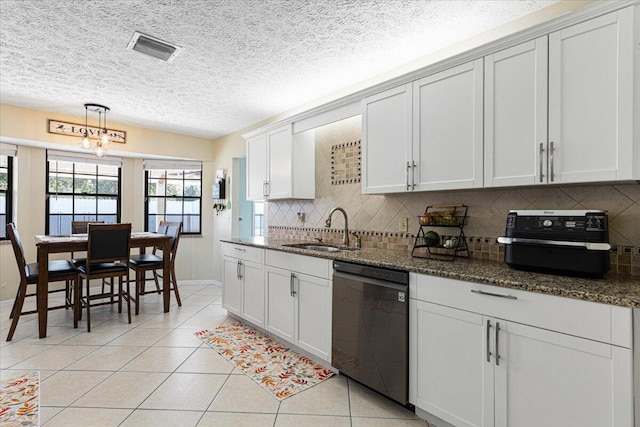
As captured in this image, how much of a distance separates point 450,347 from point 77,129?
511 cm


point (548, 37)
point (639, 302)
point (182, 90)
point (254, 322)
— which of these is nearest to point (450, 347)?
point (639, 302)

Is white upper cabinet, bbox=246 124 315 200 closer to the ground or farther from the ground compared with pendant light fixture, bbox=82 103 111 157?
closer to the ground

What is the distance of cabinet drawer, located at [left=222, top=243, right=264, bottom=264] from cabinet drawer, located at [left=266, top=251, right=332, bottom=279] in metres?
0.18

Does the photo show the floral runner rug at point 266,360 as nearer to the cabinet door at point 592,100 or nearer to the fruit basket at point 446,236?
the fruit basket at point 446,236

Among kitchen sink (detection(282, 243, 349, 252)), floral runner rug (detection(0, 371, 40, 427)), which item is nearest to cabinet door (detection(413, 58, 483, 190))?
kitchen sink (detection(282, 243, 349, 252))

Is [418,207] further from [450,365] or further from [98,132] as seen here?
[98,132]

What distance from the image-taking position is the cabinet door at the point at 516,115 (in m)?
1.74

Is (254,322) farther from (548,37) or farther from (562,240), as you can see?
(548,37)

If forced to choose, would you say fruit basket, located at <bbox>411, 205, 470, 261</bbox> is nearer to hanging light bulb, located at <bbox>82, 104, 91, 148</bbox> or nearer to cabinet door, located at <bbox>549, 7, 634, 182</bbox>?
cabinet door, located at <bbox>549, 7, 634, 182</bbox>

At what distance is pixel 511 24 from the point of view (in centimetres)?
229

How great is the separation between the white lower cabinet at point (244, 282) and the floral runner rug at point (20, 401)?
166 cm

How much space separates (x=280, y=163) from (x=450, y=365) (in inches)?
101

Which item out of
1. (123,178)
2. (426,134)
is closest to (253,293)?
(426,134)

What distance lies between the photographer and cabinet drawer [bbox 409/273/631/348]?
1271 mm
